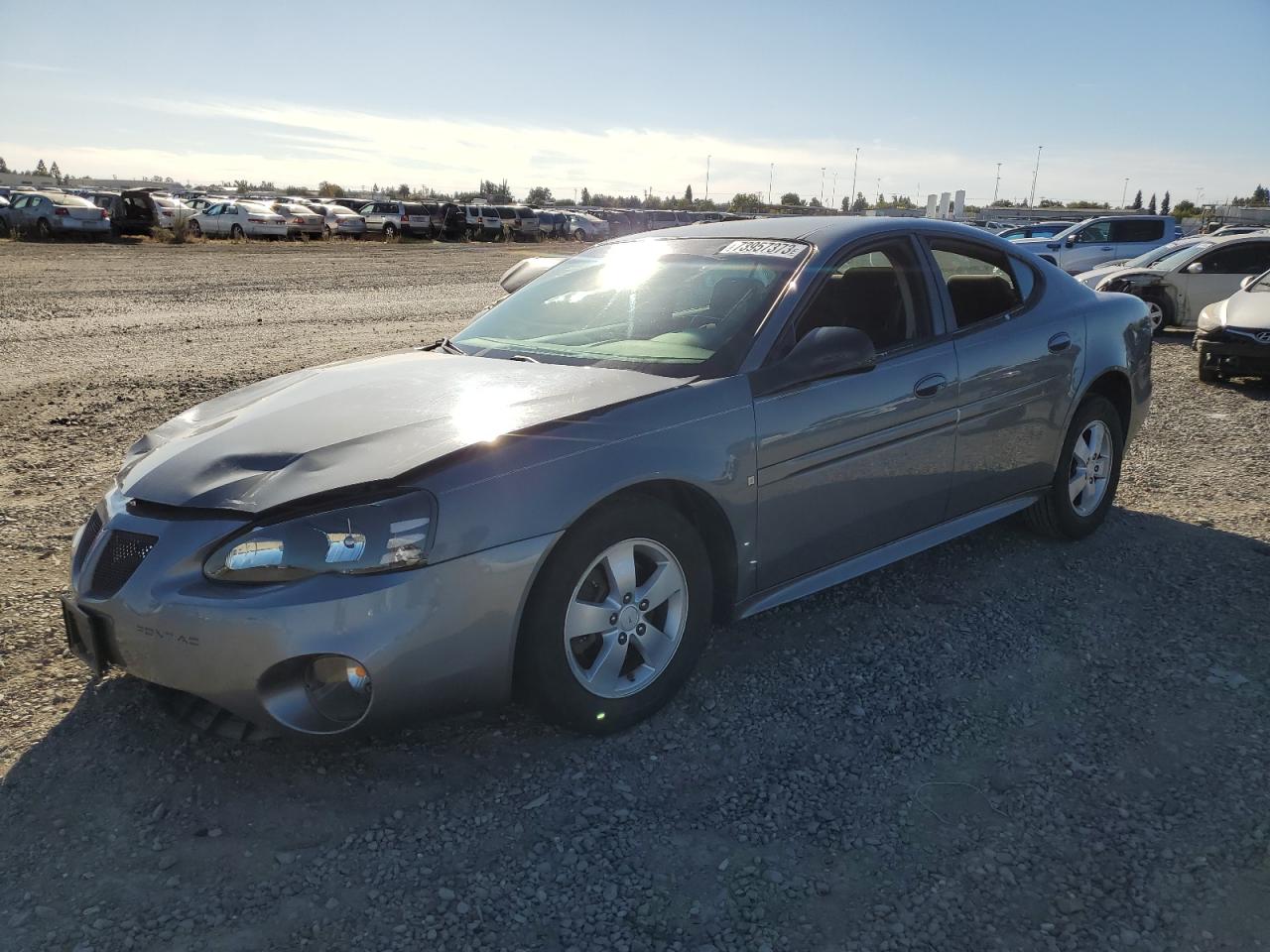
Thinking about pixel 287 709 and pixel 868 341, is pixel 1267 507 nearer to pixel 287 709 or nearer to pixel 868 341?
pixel 868 341

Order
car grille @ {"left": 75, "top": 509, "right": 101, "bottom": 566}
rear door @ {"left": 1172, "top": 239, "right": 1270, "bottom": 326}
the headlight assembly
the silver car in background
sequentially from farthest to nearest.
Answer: the silver car in background < rear door @ {"left": 1172, "top": 239, "right": 1270, "bottom": 326} < car grille @ {"left": 75, "top": 509, "right": 101, "bottom": 566} < the headlight assembly

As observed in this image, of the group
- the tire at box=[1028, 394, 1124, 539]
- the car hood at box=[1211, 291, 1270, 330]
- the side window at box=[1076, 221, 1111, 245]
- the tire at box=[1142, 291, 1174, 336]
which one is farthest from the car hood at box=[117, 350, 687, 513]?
the side window at box=[1076, 221, 1111, 245]

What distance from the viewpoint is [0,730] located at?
3252mm

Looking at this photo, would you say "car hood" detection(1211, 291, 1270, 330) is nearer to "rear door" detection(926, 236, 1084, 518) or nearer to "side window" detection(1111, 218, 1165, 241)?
"rear door" detection(926, 236, 1084, 518)

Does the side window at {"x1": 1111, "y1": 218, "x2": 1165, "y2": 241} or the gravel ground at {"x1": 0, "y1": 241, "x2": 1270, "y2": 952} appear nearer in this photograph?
the gravel ground at {"x1": 0, "y1": 241, "x2": 1270, "y2": 952}

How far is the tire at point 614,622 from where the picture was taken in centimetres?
302

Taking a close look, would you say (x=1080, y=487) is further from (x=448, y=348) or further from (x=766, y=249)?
(x=448, y=348)

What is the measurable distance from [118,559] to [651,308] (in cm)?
212

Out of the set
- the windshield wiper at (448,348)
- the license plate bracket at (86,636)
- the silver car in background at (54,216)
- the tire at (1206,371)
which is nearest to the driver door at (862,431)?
the windshield wiper at (448,348)

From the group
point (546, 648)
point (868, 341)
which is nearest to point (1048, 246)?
point (868, 341)

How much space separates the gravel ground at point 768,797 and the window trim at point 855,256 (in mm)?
1140

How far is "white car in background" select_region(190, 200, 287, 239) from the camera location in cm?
3703

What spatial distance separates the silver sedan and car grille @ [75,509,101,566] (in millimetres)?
53

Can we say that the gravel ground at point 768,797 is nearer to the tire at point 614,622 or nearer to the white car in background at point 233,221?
the tire at point 614,622
